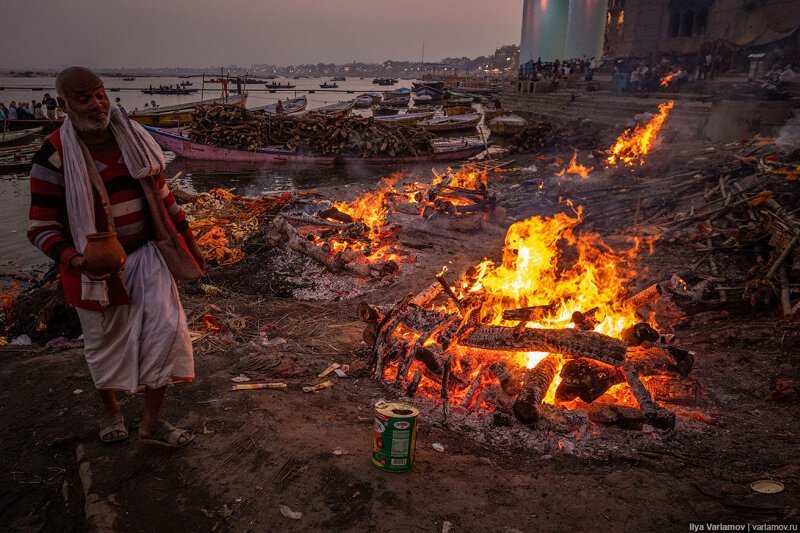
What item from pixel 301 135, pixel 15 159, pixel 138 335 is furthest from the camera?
pixel 301 135

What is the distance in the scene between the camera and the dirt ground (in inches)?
112

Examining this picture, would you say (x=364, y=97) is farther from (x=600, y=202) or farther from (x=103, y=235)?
(x=103, y=235)

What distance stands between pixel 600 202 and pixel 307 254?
7707mm

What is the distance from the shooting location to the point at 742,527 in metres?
2.71

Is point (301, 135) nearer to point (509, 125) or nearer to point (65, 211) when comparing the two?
point (509, 125)

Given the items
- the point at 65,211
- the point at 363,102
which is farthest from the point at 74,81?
the point at 363,102

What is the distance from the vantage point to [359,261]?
846 cm

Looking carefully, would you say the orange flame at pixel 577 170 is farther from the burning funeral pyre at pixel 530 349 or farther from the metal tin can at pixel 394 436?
the metal tin can at pixel 394 436

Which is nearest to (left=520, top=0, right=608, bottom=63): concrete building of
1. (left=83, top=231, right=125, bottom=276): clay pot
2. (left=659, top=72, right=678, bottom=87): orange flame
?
(left=659, top=72, right=678, bottom=87): orange flame

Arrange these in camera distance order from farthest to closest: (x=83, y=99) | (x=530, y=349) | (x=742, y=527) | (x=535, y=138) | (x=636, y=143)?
(x=535, y=138) → (x=636, y=143) → (x=530, y=349) → (x=83, y=99) → (x=742, y=527)

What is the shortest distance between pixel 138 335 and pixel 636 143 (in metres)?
18.0

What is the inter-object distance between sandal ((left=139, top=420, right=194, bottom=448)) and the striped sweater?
101 centimetres

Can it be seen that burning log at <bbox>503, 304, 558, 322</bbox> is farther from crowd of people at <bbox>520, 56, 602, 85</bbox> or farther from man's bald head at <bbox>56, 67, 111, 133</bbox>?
crowd of people at <bbox>520, 56, 602, 85</bbox>

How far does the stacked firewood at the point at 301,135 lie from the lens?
2308cm
